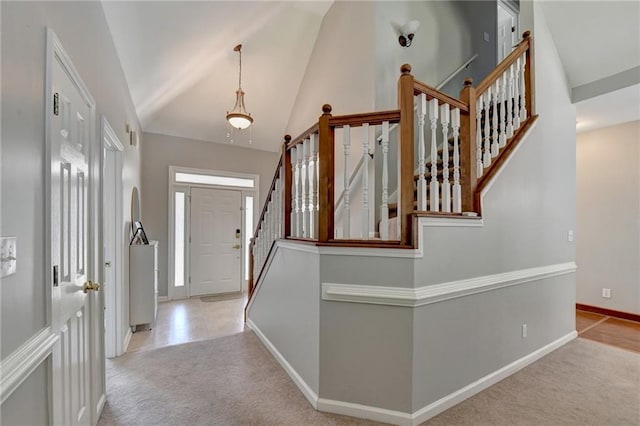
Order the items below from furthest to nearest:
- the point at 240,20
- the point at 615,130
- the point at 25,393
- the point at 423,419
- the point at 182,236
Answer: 1. the point at 182,236
2. the point at 615,130
3. the point at 240,20
4. the point at 423,419
5. the point at 25,393

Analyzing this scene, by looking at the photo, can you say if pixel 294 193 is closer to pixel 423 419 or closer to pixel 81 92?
pixel 81 92

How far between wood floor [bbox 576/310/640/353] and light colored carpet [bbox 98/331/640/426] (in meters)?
0.33

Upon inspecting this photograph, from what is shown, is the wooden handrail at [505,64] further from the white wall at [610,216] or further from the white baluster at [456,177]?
the white wall at [610,216]

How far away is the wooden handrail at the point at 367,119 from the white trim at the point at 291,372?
1.84 metres

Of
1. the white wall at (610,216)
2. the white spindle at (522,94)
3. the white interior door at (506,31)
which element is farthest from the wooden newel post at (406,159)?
the white wall at (610,216)

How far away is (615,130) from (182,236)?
6.50 metres

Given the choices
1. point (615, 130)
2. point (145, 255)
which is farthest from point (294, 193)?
point (615, 130)

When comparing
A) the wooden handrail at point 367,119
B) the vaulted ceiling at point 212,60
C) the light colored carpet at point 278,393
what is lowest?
the light colored carpet at point 278,393

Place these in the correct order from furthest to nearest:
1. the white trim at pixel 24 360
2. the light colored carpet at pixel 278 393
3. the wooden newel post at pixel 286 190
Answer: the wooden newel post at pixel 286 190 < the light colored carpet at pixel 278 393 < the white trim at pixel 24 360

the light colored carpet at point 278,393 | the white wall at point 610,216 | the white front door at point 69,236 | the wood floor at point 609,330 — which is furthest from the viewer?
the white wall at point 610,216

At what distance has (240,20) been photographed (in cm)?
313

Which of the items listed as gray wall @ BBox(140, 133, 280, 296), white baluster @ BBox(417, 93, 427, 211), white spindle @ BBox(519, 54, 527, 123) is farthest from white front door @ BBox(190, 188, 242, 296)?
white spindle @ BBox(519, 54, 527, 123)

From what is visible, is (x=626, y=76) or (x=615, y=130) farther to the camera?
(x=615, y=130)

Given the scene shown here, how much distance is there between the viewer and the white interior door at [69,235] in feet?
4.00
